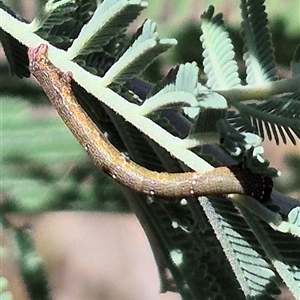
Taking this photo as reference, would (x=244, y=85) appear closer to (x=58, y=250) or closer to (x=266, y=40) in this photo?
(x=266, y=40)

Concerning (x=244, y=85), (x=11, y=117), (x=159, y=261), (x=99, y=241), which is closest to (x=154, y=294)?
(x=99, y=241)

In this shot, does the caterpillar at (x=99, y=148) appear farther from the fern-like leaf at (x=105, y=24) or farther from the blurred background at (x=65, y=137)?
the blurred background at (x=65, y=137)

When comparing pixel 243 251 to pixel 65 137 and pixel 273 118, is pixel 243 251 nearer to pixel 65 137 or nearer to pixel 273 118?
pixel 273 118

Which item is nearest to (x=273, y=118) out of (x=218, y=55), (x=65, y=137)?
(x=218, y=55)

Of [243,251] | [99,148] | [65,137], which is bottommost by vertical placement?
[243,251]

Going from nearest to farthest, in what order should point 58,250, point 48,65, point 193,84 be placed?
point 193,84, point 48,65, point 58,250

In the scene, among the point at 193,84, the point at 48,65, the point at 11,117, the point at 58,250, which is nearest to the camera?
the point at 193,84
